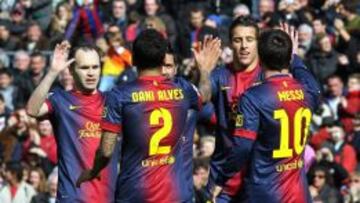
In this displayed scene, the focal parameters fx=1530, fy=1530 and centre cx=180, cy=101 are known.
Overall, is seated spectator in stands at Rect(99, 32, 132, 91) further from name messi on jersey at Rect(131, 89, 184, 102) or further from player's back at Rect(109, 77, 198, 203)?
name messi on jersey at Rect(131, 89, 184, 102)

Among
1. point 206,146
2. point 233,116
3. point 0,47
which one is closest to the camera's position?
point 233,116

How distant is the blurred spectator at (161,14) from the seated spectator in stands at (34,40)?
5.36 feet

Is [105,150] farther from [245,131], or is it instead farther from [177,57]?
[177,57]

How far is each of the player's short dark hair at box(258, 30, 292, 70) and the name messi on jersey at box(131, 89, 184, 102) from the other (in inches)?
30.0

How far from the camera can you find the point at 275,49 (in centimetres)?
1210

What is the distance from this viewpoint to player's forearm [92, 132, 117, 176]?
12.0 metres

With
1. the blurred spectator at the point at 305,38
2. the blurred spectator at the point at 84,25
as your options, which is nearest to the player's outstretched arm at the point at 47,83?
the blurred spectator at the point at 305,38

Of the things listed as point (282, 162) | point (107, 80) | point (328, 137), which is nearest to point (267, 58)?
point (282, 162)

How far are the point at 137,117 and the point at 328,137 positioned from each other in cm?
836

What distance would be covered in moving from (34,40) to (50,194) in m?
6.17

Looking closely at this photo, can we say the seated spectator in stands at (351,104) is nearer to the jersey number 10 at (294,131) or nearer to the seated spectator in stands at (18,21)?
the seated spectator in stands at (18,21)

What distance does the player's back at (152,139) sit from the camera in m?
12.0

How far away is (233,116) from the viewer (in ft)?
43.3

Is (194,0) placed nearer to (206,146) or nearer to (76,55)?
(206,146)
